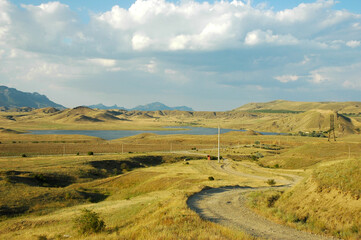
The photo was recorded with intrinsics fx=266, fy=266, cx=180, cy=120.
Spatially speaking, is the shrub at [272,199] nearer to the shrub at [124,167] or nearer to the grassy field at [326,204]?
the grassy field at [326,204]

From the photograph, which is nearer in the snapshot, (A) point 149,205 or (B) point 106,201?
(A) point 149,205

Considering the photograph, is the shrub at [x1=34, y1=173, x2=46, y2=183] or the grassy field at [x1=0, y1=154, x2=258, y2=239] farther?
the shrub at [x1=34, y1=173, x2=46, y2=183]

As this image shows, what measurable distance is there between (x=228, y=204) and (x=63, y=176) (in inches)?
1434

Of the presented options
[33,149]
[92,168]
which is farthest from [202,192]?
[33,149]

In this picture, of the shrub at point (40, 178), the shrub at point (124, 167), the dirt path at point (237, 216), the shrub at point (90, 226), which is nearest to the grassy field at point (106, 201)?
the shrub at point (40, 178)

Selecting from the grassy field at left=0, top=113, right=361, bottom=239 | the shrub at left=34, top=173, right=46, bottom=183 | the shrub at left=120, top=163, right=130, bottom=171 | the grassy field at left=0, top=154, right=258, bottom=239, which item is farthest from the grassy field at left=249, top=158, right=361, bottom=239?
the shrub at left=120, top=163, right=130, bottom=171

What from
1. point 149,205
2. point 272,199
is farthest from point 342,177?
point 149,205

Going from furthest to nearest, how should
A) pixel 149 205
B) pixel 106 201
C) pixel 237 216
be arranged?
1. pixel 106 201
2. pixel 149 205
3. pixel 237 216

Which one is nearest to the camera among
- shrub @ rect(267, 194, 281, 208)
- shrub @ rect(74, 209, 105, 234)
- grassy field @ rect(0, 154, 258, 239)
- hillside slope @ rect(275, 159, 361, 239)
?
grassy field @ rect(0, 154, 258, 239)

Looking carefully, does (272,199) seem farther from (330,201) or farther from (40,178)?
(40,178)

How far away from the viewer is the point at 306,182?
66.4 ft

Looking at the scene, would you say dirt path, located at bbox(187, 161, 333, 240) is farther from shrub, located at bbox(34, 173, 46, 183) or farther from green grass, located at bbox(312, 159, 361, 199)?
shrub, located at bbox(34, 173, 46, 183)

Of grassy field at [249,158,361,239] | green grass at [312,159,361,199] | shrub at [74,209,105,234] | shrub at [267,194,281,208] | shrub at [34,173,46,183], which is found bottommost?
shrub at [34,173,46,183]

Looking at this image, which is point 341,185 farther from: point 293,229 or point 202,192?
point 202,192
